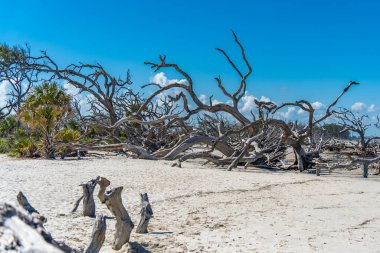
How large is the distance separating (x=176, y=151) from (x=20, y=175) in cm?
611

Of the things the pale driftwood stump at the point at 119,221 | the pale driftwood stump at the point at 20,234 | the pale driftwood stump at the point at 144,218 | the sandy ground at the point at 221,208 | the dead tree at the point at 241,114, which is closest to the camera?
the pale driftwood stump at the point at 20,234

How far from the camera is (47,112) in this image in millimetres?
16062

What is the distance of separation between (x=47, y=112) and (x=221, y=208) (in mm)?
10880

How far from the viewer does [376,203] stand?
25.7ft

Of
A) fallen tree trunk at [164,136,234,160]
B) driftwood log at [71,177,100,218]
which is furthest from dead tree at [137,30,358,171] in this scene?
driftwood log at [71,177,100,218]

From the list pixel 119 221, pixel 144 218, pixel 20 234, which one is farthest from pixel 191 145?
pixel 20 234

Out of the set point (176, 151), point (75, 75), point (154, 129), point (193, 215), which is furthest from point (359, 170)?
point (75, 75)

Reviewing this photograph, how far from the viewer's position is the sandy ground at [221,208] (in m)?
5.04

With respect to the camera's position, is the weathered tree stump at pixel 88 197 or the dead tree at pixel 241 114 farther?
the dead tree at pixel 241 114

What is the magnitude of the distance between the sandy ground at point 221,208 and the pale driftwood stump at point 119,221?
0.43 feet

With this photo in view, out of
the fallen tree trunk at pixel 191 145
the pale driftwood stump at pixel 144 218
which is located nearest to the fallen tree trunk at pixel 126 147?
the fallen tree trunk at pixel 191 145

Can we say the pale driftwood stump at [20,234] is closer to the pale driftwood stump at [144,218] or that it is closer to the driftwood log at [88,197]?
the pale driftwood stump at [144,218]

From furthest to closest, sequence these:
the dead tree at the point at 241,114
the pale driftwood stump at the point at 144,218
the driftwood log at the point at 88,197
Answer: the dead tree at the point at 241,114
the driftwood log at the point at 88,197
the pale driftwood stump at the point at 144,218

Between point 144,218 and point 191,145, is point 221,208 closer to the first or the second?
point 144,218
